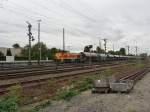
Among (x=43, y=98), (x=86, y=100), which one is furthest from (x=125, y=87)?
(x=43, y=98)

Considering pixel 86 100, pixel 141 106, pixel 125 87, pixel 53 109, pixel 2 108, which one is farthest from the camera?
pixel 125 87

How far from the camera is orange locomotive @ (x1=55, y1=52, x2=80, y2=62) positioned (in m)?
67.6

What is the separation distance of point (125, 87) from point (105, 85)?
3.31 ft

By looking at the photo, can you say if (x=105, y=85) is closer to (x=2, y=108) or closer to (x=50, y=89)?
(x=50, y=89)

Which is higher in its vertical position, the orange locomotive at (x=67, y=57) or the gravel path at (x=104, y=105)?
the orange locomotive at (x=67, y=57)

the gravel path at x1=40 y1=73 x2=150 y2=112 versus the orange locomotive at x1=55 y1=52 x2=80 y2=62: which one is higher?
the orange locomotive at x1=55 y1=52 x2=80 y2=62

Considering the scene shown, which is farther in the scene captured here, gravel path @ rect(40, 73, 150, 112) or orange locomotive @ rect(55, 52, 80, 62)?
orange locomotive @ rect(55, 52, 80, 62)

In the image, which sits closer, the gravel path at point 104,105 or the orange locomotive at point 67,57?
the gravel path at point 104,105

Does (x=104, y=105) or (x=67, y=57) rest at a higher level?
(x=67, y=57)

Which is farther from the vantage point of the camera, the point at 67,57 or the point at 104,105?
the point at 67,57

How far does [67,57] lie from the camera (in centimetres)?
6869

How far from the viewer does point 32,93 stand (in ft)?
49.0

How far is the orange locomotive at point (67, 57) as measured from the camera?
6762cm

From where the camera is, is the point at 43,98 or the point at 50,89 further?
the point at 50,89
